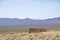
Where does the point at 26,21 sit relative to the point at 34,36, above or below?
above

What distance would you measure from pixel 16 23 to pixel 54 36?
0.47 m

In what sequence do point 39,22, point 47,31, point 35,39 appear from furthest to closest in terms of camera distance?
point 39,22 < point 47,31 < point 35,39

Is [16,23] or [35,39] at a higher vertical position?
[16,23]

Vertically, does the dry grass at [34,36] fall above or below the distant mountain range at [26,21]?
below

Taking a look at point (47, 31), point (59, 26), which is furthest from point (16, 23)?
point (59, 26)

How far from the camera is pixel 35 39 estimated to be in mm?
1323

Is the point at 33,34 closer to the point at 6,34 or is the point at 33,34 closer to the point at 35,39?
the point at 35,39

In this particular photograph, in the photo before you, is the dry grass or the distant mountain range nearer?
the dry grass

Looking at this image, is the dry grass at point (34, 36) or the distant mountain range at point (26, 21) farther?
the distant mountain range at point (26, 21)

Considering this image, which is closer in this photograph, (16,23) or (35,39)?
(35,39)

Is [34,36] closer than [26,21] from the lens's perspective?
Yes

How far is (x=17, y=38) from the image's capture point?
1343 millimetres

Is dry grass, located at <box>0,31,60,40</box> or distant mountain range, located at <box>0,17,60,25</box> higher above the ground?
distant mountain range, located at <box>0,17,60,25</box>

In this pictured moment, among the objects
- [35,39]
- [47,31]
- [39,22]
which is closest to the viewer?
[35,39]
